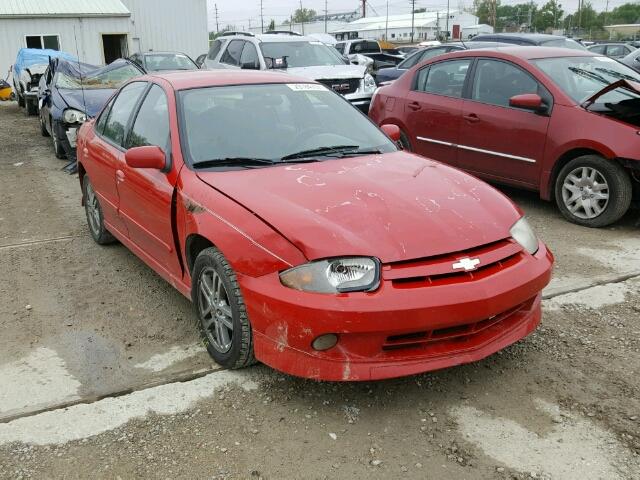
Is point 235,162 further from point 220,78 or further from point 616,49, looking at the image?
point 616,49

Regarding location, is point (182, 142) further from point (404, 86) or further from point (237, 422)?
point (404, 86)

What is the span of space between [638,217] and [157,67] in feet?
33.3

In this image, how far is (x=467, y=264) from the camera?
2.88 metres

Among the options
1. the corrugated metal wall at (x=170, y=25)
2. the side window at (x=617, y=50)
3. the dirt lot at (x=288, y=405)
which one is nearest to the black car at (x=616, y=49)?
the side window at (x=617, y=50)

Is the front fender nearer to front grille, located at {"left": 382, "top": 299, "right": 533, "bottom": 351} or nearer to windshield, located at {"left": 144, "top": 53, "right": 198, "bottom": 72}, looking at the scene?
front grille, located at {"left": 382, "top": 299, "right": 533, "bottom": 351}

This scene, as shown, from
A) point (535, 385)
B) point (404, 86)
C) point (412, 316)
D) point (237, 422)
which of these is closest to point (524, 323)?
point (535, 385)

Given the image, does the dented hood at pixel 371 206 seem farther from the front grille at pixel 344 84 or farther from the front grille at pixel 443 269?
the front grille at pixel 344 84

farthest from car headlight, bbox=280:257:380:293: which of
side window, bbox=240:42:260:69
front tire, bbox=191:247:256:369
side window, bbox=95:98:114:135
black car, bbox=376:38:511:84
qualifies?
side window, bbox=240:42:260:69

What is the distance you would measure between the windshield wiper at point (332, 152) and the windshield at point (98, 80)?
23.8 ft

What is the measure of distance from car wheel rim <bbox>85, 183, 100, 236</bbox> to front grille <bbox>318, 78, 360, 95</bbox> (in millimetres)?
6386

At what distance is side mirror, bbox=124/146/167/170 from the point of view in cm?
370

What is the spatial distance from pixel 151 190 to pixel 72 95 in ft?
21.9

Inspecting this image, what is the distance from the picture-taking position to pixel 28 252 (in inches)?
214

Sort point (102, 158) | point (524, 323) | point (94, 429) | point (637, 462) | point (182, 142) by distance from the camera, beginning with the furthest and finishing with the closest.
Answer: point (102, 158) < point (182, 142) < point (524, 323) < point (94, 429) < point (637, 462)
